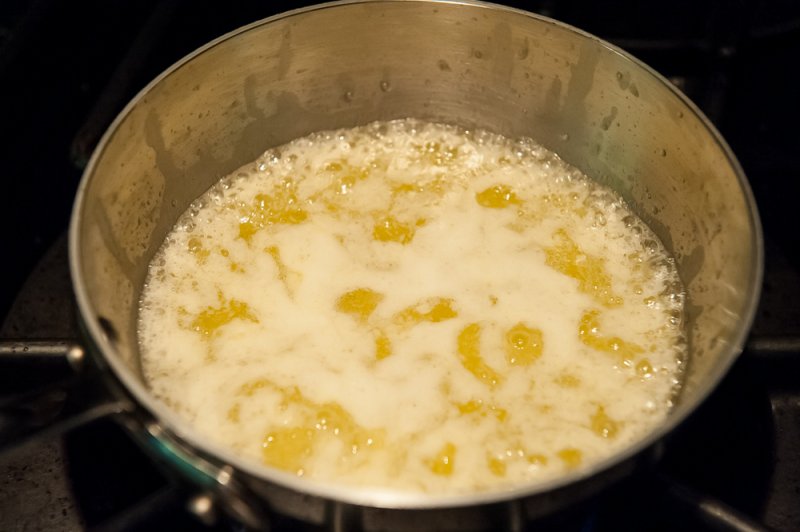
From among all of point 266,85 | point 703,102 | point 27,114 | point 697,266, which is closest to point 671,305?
point 697,266

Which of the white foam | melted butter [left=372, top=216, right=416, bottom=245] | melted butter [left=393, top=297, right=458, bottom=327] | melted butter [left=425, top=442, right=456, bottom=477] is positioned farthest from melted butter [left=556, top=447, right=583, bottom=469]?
melted butter [left=372, top=216, right=416, bottom=245]

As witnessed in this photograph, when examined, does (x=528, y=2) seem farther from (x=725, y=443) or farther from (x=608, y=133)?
(x=725, y=443)

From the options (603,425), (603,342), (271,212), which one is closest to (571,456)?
(603,425)

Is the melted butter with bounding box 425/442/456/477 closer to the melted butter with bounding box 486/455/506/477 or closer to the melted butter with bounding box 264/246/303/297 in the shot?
the melted butter with bounding box 486/455/506/477

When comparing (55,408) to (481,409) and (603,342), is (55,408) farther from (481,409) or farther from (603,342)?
(603,342)

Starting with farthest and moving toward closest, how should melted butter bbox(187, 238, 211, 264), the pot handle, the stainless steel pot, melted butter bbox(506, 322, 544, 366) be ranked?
melted butter bbox(187, 238, 211, 264), melted butter bbox(506, 322, 544, 366), the stainless steel pot, the pot handle
